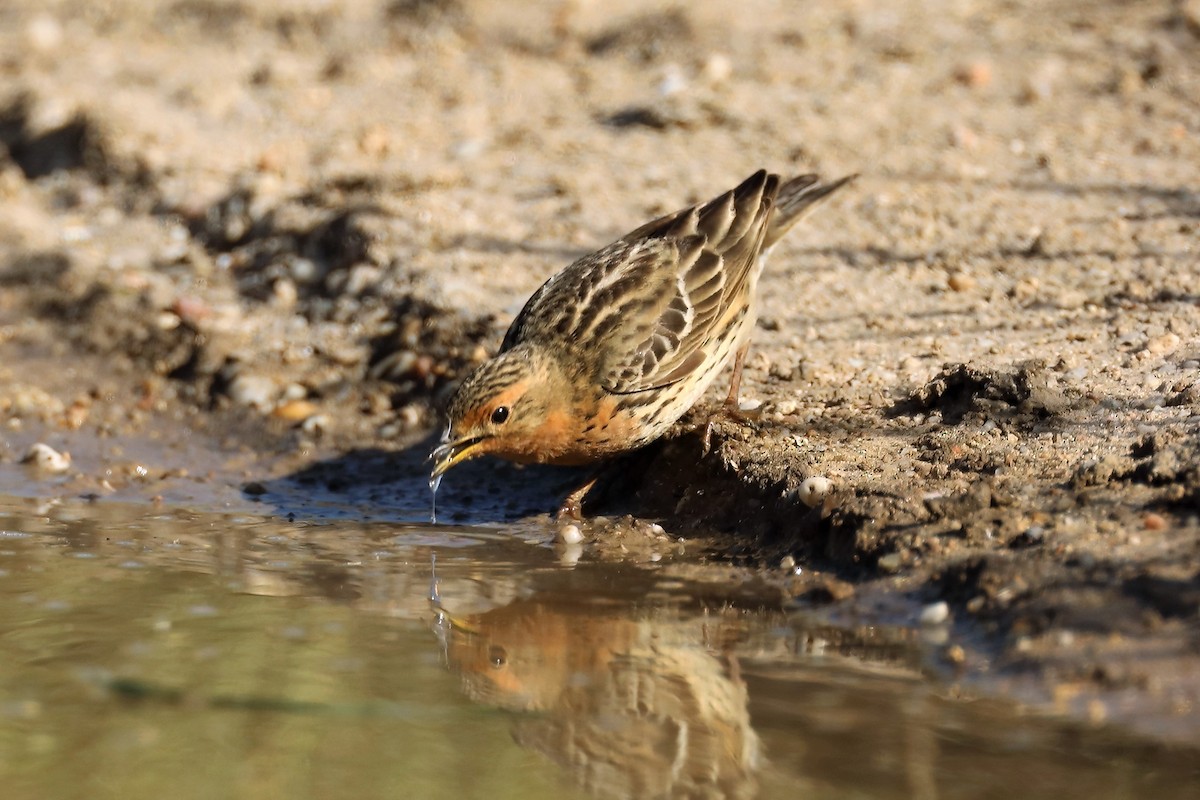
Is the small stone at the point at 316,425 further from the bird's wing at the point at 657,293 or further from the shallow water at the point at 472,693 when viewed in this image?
the shallow water at the point at 472,693

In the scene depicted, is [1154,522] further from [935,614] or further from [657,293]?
[657,293]

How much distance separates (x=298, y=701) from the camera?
498 centimetres

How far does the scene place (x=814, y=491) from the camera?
6.20 metres

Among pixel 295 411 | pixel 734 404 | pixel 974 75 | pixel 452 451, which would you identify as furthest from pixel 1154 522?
pixel 974 75

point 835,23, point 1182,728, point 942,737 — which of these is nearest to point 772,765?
point 942,737

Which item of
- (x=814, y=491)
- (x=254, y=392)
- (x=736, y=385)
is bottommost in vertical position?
(x=814, y=491)

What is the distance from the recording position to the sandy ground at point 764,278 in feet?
18.9

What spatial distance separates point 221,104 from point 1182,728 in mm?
8569

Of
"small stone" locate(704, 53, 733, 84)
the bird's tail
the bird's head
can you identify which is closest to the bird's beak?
the bird's head

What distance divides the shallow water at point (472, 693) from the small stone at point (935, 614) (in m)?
0.11

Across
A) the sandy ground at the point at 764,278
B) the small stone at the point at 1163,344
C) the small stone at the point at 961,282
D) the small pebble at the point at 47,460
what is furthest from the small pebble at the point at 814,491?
the small pebble at the point at 47,460

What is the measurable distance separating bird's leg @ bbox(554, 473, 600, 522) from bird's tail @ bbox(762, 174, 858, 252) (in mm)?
1694

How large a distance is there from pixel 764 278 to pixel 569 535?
7.97 feet

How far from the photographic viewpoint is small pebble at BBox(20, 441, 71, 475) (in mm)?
7848
